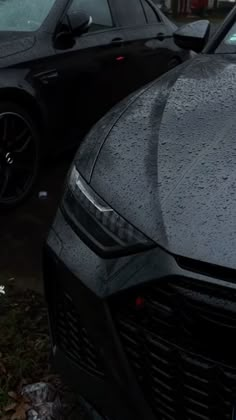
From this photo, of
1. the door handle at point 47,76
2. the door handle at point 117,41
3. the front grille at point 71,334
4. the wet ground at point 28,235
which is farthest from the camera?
the door handle at point 117,41

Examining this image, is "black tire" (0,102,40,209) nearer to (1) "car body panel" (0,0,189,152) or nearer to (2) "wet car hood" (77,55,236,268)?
(1) "car body panel" (0,0,189,152)

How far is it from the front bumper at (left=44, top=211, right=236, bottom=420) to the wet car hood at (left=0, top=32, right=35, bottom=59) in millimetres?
2080

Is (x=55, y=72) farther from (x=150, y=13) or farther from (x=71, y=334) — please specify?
(x=71, y=334)

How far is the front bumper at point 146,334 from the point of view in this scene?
66.6 inches

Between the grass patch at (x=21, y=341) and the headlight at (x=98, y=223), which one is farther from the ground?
the headlight at (x=98, y=223)

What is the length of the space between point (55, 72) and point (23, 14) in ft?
1.58

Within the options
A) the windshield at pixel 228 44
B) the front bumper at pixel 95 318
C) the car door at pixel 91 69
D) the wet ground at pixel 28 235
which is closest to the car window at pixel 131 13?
the car door at pixel 91 69

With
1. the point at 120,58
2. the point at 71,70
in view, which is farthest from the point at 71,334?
the point at 120,58

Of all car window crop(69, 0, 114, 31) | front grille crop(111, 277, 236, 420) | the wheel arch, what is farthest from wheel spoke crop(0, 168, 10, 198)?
front grille crop(111, 277, 236, 420)

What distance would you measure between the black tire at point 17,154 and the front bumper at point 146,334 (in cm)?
188

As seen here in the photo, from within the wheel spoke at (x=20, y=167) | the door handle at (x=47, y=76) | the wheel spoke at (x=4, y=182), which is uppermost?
the door handle at (x=47, y=76)

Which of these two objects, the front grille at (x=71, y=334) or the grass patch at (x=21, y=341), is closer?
the front grille at (x=71, y=334)

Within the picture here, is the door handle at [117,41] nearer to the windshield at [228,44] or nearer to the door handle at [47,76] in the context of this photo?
the door handle at [47,76]

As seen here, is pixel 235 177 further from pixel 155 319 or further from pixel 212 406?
pixel 212 406
